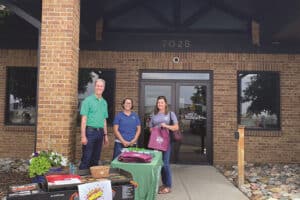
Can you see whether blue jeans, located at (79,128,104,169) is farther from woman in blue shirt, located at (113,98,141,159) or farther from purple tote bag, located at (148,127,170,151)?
purple tote bag, located at (148,127,170,151)

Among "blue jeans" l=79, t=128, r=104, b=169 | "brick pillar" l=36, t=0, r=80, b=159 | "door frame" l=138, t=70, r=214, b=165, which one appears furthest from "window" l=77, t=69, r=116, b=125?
"blue jeans" l=79, t=128, r=104, b=169

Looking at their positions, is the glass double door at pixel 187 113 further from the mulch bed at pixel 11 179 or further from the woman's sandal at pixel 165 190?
the mulch bed at pixel 11 179

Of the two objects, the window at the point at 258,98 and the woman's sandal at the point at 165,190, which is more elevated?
the window at the point at 258,98

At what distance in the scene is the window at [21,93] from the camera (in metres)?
9.11

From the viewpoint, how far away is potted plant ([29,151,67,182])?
14.4ft

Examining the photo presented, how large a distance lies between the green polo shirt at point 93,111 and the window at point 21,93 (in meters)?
4.87

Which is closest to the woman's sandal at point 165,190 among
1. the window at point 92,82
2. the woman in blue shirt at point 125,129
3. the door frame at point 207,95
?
the woman in blue shirt at point 125,129

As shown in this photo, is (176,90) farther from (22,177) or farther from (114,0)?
(22,177)

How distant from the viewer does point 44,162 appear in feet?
14.6

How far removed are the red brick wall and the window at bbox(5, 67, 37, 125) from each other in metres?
0.65

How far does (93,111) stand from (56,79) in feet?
2.62

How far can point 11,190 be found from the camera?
9.23ft

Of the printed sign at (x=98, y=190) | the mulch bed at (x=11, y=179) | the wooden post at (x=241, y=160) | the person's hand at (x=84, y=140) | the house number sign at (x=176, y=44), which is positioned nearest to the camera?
the printed sign at (x=98, y=190)

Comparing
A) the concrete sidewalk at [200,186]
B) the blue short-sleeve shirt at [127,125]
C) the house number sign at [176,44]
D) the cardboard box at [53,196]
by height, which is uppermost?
the house number sign at [176,44]
